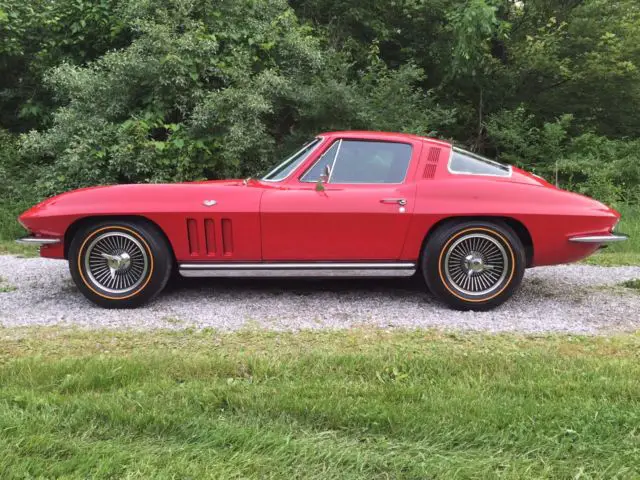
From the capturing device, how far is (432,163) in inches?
181

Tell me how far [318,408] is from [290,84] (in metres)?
7.59

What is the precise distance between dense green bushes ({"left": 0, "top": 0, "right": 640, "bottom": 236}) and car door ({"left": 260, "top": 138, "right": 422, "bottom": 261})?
410 cm

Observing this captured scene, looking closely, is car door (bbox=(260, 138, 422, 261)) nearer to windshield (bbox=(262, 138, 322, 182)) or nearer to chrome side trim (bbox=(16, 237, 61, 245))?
windshield (bbox=(262, 138, 322, 182))

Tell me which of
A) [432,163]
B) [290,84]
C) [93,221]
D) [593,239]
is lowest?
[593,239]

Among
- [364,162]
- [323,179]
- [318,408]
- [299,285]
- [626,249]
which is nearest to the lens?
[318,408]

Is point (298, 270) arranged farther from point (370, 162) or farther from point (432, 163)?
point (432, 163)

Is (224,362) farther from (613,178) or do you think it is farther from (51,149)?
(613,178)

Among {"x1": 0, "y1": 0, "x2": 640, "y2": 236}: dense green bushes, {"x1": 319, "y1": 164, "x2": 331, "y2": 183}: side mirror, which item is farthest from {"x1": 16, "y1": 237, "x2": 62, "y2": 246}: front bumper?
{"x1": 0, "y1": 0, "x2": 640, "y2": 236}: dense green bushes

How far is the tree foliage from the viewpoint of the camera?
27.9 feet

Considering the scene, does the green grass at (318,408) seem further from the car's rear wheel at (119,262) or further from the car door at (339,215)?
the car door at (339,215)

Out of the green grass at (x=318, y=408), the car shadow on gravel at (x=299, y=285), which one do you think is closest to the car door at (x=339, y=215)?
the car shadow on gravel at (x=299, y=285)

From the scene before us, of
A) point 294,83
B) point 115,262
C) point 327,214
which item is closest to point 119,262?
point 115,262

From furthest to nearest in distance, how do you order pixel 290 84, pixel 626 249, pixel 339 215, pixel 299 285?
pixel 290 84
pixel 626 249
pixel 299 285
pixel 339 215

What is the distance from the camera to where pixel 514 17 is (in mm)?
12672
